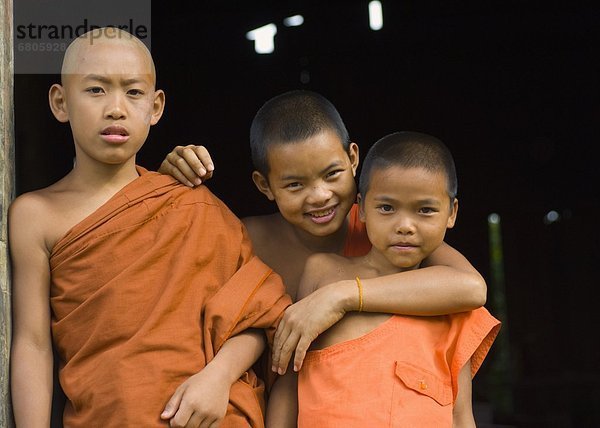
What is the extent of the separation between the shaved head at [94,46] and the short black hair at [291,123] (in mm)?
350

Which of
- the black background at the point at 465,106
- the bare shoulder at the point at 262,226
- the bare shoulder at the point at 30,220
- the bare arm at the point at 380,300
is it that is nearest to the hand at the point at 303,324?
the bare arm at the point at 380,300

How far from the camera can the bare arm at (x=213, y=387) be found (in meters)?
1.81

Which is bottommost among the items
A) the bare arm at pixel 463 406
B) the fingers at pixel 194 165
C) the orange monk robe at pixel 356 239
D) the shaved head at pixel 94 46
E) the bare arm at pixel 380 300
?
the bare arm at pixel 463 406

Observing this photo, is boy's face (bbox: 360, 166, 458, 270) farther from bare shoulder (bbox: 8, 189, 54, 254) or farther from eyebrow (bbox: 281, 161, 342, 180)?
bare shoulder (bbox: 8, 189, 54, 254)

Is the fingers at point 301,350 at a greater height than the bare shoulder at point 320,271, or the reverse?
the bare shoulder at point 320,271

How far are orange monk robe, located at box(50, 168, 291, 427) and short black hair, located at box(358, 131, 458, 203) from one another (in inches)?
15.8

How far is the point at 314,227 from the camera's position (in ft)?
7.28

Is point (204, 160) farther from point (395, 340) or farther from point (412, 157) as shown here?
point (395, 340)

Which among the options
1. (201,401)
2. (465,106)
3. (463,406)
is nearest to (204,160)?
(201,401)

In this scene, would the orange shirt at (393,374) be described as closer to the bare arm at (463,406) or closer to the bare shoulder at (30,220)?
the bare arm at (463,406)

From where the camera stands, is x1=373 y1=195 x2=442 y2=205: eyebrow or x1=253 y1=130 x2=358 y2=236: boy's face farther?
x1=253 y1=130 x2=358 y2=236: boy's face

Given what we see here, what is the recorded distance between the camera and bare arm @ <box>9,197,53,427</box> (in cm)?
188

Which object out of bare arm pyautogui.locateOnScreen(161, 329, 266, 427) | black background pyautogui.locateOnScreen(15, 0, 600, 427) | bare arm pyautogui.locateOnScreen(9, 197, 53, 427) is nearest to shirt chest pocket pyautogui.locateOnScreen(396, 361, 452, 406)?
bare arm pyautogui.locateOnScreen(161, 329, 266, 427)

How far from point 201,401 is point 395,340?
1.59 ft
